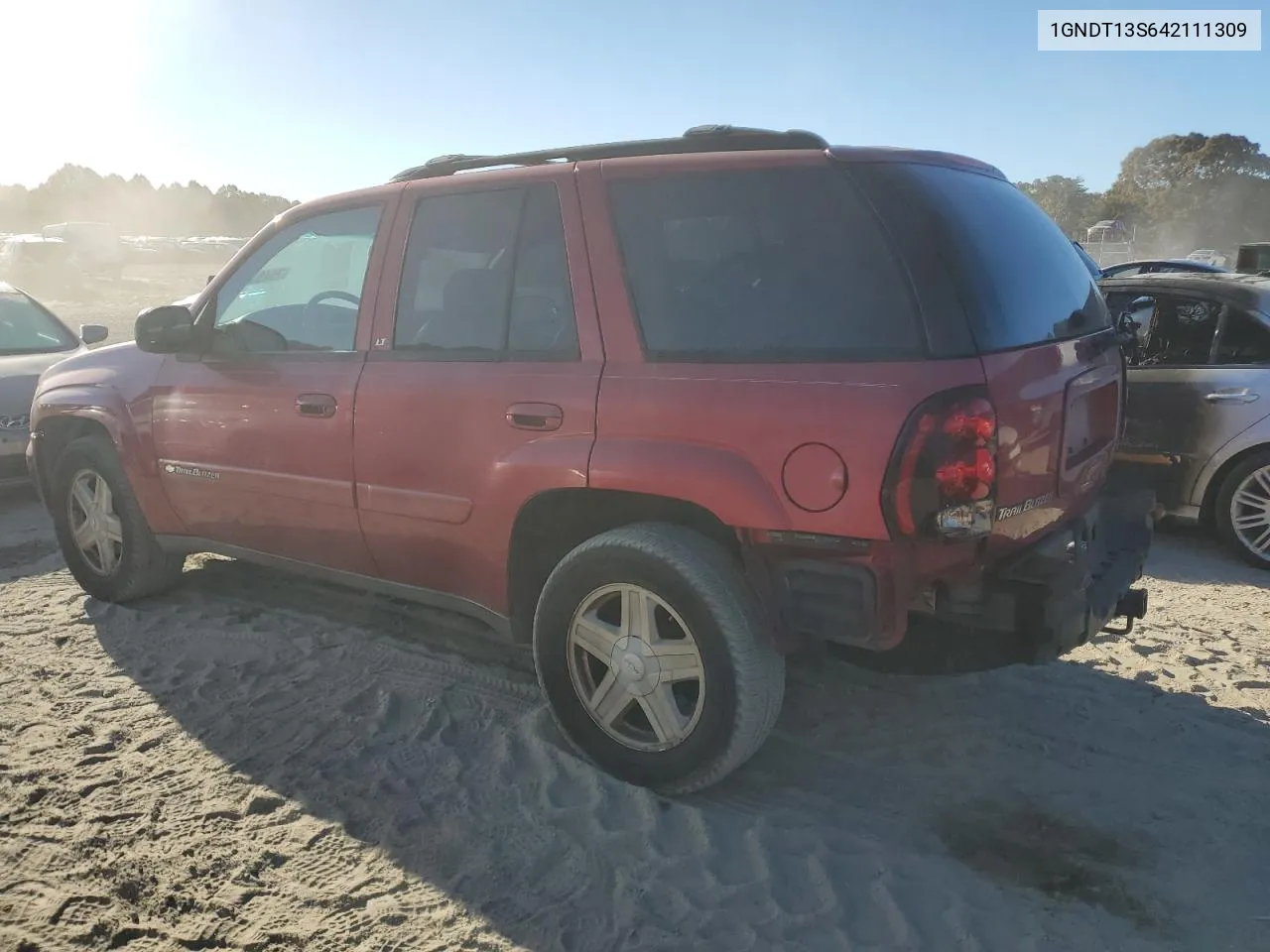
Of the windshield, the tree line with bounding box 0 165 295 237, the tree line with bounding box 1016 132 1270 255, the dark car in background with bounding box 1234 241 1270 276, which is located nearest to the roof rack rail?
the windshield

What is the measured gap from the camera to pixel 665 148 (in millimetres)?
3295

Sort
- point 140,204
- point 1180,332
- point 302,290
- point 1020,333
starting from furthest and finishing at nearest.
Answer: point 140,204, point 1180,332, point 302,290, point 1020,333

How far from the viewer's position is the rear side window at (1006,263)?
272cm

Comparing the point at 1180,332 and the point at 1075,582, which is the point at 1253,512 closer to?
the point at 1180,332

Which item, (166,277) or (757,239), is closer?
(757,239)

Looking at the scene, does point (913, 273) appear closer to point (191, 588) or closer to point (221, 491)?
point (221, 491)

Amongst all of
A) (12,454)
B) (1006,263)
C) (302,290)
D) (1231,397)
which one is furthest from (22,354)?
(1231,397)

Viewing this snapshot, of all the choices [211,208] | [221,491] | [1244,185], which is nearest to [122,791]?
[221,491]

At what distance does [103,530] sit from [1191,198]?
6346 cm

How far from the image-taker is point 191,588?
5.18m

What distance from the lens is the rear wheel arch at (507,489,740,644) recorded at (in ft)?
9.93

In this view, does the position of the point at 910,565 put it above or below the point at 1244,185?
below

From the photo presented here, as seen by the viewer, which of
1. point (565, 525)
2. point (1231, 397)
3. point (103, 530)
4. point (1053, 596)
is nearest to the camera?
point (1053, 596)

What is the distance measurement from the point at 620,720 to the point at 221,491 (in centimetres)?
216
